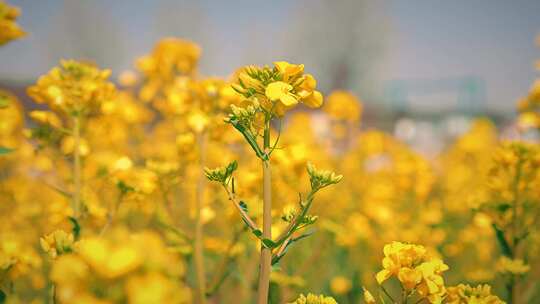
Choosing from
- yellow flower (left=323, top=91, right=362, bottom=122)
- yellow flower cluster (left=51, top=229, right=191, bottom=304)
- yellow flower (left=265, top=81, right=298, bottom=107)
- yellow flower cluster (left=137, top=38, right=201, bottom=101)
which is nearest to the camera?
yellow flower cluster (left=51, top=229, right=191, bottom=304)

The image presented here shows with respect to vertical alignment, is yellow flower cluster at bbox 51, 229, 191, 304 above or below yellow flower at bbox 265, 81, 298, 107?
below

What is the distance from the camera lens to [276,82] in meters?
1.06

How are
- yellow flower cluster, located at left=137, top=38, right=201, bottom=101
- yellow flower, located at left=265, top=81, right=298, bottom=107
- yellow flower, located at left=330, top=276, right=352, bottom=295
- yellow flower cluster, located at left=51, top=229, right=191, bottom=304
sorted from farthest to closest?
1. yellow flower cluster, located at left=137, top=38, right=201, bottom=101
2. yellow flower, located at left=330, top=276, right=352, bottom=295
3. yellow flower, located at left=265, top=81, right=298, bottom=107
4. yellow flower cluster, located at left=51, top=229, right=191, bottom=304

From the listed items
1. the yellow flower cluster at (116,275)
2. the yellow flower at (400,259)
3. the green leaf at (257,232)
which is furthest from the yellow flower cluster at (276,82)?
the yellow flower cluster at (116,275)

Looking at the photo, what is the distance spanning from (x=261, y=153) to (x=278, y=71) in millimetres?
220

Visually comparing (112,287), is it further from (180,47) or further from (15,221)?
(15,221)

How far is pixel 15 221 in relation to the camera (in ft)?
11.0

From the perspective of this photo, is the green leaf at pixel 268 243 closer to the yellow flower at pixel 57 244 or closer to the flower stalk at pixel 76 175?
the yellow flower at pixel 57 244

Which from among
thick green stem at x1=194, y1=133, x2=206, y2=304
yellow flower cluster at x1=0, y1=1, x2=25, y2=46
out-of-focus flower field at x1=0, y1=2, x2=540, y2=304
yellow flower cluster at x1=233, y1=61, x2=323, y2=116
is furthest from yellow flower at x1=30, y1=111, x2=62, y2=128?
yellow flower cluster at x1=233, y1=61, x2=323, y2=116

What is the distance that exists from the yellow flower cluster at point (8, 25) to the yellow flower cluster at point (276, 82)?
819mm

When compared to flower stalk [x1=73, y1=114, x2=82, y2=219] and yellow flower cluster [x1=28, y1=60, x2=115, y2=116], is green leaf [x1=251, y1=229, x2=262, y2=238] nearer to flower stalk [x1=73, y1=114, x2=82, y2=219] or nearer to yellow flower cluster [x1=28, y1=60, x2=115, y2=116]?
flower stalk [x1=73, y1=114, x2=82, y2=219]

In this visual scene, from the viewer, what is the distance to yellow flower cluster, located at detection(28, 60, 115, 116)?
160 centimetres

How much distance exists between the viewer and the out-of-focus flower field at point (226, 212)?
102 centimetres

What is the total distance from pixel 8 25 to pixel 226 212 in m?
1.05
